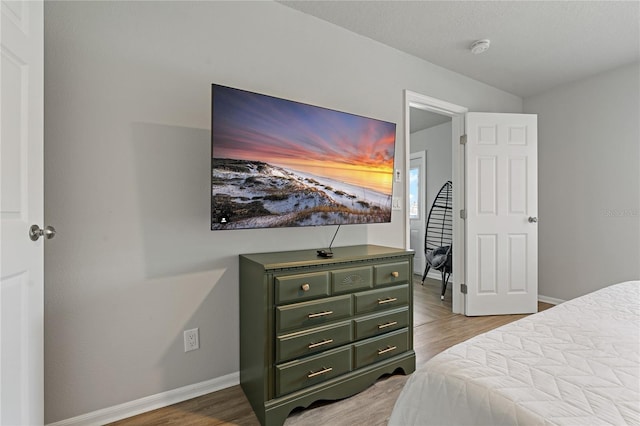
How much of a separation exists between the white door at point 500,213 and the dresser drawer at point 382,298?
61.8 inches

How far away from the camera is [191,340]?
6.24ft

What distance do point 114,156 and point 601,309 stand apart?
2.38 m

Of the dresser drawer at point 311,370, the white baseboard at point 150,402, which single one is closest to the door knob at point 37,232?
the white baseboard at point 150,402

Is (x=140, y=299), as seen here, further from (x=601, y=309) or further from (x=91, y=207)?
(x=601, y=309)

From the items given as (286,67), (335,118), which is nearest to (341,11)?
(286,67)

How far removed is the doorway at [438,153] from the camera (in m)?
3.13

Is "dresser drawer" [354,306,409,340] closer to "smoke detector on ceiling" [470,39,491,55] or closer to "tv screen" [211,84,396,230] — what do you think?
"tv screen" [211,84,396,230]

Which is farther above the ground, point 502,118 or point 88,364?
point 502,118

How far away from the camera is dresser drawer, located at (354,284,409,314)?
194 centimetres

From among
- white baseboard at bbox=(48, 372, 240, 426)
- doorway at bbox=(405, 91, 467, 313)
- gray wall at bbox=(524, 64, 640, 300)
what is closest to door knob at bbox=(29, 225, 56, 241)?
white baseboard at bbox=(48, 372, 240, 426)

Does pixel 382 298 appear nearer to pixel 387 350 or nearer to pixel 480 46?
pixel 387 350

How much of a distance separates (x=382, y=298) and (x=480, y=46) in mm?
2298

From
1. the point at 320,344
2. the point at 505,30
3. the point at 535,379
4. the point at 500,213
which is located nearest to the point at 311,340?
the point at 320,344

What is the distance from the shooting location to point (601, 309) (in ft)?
4.33
